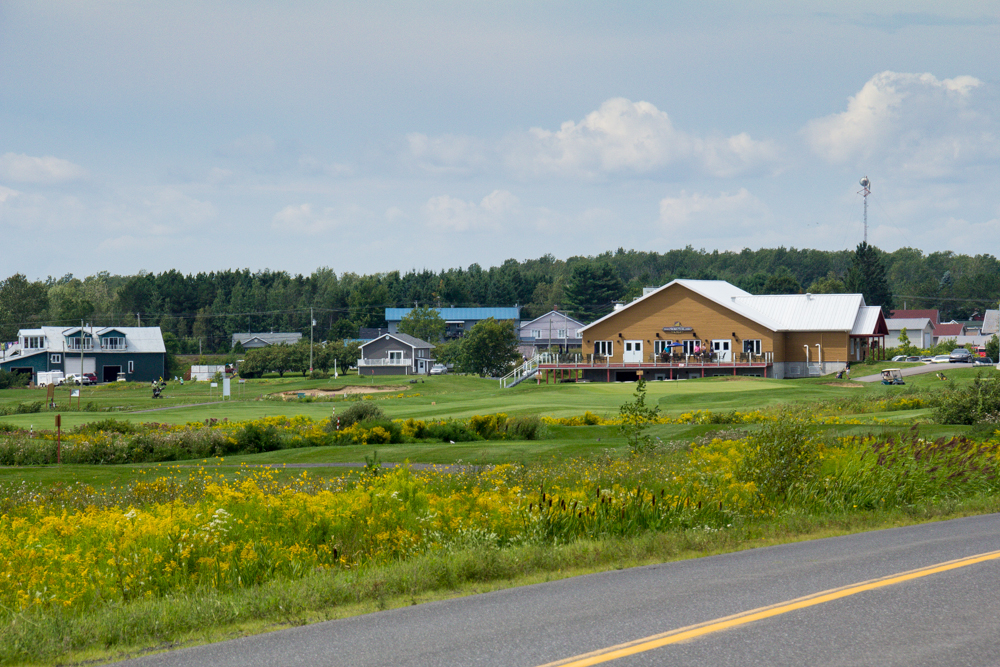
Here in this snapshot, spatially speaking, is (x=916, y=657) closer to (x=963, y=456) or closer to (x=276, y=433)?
(x=963, y=456)

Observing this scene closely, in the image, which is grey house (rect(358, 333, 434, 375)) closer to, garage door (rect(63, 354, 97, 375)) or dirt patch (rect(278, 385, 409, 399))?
garage door (rect(63, 354, 97, 375))

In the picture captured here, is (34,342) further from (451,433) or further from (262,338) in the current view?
(451,433)

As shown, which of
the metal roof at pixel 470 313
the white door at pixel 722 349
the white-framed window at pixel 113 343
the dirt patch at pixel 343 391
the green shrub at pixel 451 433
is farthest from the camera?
the metal roof at pixel 470 313

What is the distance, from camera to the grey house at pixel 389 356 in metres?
113

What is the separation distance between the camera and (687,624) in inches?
281

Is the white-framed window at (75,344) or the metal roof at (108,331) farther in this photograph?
the white-framed window at (75,344)

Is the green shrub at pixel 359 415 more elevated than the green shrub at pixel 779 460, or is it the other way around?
the green shrub at pixel 779 460

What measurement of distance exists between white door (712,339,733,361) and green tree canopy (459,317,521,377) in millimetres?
21110

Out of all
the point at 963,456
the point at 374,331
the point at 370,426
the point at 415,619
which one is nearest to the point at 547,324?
the point at 374,331

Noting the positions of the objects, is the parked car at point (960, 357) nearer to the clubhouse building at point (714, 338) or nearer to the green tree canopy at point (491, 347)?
the clubhouse building at point (714, 338)

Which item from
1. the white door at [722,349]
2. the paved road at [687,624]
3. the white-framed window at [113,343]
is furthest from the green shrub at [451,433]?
the white-framed window at [113,343]

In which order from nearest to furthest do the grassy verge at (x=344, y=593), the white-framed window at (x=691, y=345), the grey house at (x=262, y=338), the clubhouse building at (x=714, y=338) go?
the grassy verge at (x=344, y=593) < the clubhouse building at (x=714, y=338) < the white-framed window at (x=691, y=345) < the grey house at (x=262, y=338)

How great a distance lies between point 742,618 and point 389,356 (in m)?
108

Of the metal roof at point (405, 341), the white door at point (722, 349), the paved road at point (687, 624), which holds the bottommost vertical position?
the paved road at point (687, 624)
